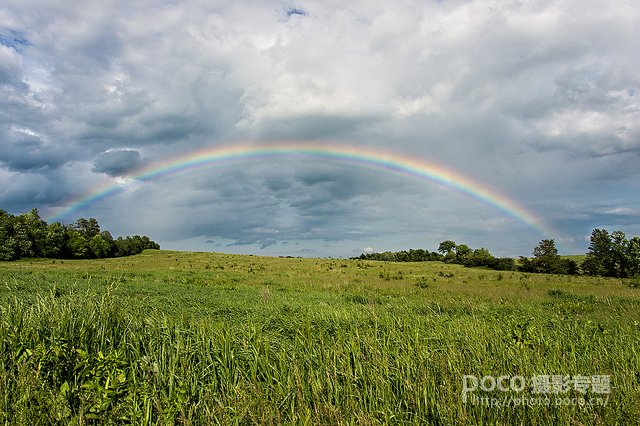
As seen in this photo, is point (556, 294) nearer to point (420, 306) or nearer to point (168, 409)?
point (420, 306)

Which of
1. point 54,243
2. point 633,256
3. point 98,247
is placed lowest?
point 98,247

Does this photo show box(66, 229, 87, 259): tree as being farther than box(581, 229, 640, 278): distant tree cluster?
Yes

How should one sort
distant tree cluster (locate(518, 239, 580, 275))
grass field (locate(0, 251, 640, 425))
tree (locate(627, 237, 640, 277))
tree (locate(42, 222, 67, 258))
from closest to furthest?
grass field (locate(0, 251, 640, 425)) → distant tree cluster (locate(518, 239, 580, 275)) → tree (locate(627, 237, 640, 277)) → tree (locate(42, 222, 67, 258))

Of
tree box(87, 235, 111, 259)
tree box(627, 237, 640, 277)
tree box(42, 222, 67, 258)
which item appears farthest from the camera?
tree box(87, 235, 111, 259)

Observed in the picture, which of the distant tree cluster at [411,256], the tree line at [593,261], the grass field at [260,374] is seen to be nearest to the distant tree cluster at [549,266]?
the tree line at [593,261]

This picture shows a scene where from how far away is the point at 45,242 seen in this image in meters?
89.4

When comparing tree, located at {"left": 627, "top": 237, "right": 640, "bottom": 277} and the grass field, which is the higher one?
tree, located at {"left": 627, "top": 237, "right": 640, "bottom": 277}

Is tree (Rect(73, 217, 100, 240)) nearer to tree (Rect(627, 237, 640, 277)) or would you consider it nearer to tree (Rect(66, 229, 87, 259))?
tree (Rect(66, 229, 87, 259))

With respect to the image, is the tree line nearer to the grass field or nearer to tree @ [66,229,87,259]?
the grass field

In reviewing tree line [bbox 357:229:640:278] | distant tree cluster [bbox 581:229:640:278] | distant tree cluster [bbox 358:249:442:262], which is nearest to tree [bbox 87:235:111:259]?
distant tree cluster [bbox 358:249:442:262]

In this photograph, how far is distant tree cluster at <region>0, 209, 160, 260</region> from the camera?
275 ft

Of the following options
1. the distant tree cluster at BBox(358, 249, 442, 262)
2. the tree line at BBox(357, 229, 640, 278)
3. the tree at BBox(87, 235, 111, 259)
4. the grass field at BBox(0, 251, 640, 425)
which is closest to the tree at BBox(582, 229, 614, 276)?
the tree line at BBox(357, 229, 640, 278)

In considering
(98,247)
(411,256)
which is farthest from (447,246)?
(98,247)

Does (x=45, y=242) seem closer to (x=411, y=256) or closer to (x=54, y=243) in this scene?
(x=54, y=243)
